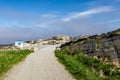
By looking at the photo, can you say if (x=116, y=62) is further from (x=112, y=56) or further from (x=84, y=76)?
(x=84, y=76)

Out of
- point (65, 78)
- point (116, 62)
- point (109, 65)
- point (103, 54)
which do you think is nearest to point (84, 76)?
point (65, 78)

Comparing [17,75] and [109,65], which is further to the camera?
[109,65]

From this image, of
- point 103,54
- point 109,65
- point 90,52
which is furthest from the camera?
point 90,52

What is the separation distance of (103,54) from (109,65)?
694 centimetres

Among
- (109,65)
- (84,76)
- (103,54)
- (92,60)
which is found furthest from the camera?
(103,54)

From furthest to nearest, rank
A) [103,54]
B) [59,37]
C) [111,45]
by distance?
[59,37] → [111,45] → [103,54]

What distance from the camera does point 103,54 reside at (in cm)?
3297

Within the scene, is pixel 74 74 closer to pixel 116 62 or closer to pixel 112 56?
pixel 116 62

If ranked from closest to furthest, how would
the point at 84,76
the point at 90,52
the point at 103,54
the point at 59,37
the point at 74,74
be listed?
1. the point at 84,76
2. the point at 74,74
3. the point at 103,54
4. the point at 90,52
5. the point at 59,37

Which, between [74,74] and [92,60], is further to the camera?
[92,60]

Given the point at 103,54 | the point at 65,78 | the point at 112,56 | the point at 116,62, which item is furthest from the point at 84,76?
the point at 103,54

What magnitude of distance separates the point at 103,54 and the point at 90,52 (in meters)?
4.82

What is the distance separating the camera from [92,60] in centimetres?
2994

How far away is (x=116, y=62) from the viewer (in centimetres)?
2753
